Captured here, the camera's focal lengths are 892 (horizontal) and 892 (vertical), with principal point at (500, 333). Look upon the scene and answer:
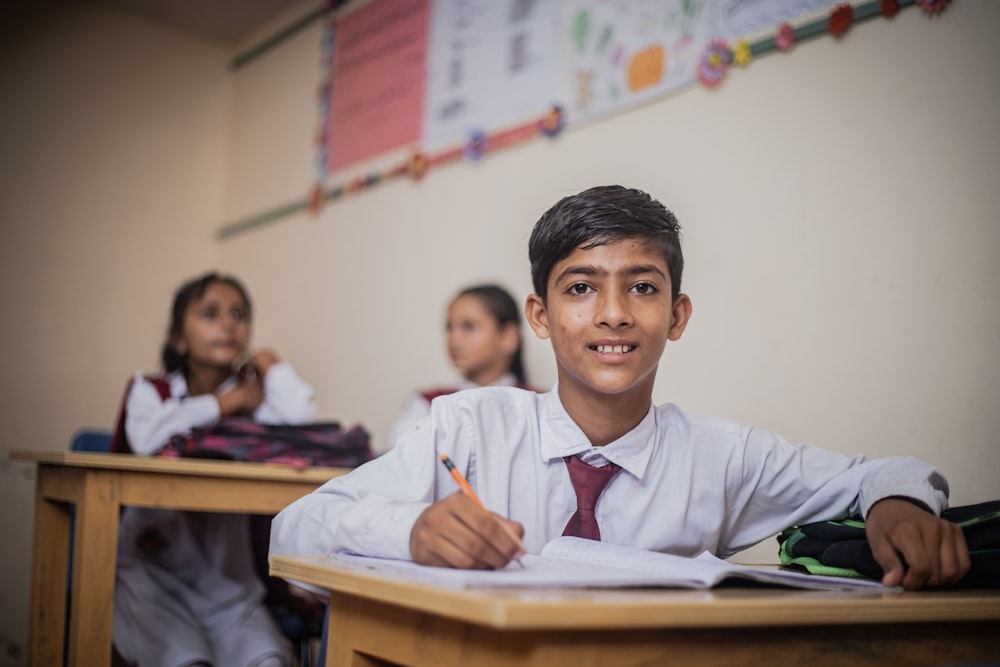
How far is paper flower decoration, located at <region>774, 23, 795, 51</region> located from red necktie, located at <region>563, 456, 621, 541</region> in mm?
1255

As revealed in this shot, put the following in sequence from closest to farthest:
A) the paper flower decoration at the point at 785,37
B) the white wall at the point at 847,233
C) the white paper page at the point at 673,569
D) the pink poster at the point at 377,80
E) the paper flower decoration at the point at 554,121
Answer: the white paper page at the point at 673,569, the white wall at the point at 847,233, the paper flower decoration at the point at 785,37, the paper flower decoration at the point at 554,121, the pink poster at the point at 377,80

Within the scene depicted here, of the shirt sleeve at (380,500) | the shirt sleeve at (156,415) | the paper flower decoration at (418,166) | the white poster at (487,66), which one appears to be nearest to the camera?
the shirt sleeve at (380,500)

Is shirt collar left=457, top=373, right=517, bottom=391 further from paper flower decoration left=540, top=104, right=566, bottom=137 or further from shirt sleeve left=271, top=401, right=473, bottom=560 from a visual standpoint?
shirt sleeve left=271, top=401, right=473, bottom=560

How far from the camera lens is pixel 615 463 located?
3.64 ft

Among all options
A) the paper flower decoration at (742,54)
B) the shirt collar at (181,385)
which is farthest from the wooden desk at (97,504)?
the paper flower decoration at (742,54)

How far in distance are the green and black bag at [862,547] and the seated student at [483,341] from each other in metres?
1.59

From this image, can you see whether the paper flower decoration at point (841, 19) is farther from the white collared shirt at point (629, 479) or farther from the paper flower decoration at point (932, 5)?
the white collared shirt at point (629, 479)

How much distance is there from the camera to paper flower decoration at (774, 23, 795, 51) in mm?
1940

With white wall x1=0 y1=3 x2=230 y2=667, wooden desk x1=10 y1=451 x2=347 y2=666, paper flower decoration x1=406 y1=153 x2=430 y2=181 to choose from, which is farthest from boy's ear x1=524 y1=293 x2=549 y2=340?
white wall x1=0 y1=3 x2=230 y2=667

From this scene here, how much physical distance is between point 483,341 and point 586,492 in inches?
Result: 65.4

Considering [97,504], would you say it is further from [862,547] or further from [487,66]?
[487,66]

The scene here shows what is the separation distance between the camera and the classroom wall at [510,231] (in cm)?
165

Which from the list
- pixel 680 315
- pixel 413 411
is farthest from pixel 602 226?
pixel 413 411

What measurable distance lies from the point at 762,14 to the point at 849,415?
915mm
